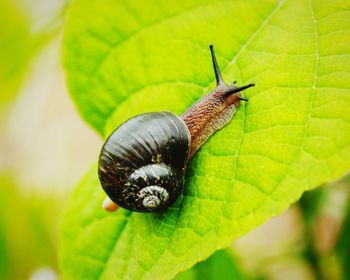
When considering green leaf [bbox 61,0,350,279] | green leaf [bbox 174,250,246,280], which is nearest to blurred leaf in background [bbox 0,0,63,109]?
green leaf [bbox 61,0,350,279]

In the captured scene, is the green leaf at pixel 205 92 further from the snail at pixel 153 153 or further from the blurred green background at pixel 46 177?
the blurred green background at pixel 46 177

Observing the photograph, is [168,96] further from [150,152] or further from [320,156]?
[320,156]

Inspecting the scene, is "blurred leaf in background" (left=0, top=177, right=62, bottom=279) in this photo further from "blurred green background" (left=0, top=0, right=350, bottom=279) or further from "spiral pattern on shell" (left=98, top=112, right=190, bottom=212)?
"spiral pattern on shell" (left=98, top=112, right=190, bottom=212)

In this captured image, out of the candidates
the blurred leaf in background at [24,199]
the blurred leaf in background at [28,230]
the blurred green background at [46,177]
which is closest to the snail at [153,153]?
the blurred green background at [46,177]

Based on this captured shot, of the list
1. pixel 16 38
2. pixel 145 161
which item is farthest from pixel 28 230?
pixel 145 161

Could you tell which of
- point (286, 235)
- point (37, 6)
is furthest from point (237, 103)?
point (286, 235)

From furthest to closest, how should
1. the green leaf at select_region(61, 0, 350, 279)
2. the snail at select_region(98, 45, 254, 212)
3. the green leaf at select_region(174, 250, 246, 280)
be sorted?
the green leaf at select_region(174, 250, 246, 280)
the snail at select_region(98, 45, 254, 212)
the green leaf at select_region(61, 0, 350, 279)

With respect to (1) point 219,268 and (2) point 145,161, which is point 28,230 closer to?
(1) point 219,268
